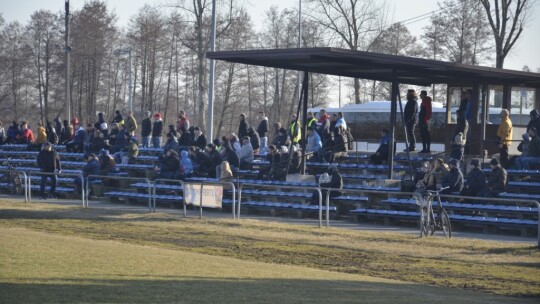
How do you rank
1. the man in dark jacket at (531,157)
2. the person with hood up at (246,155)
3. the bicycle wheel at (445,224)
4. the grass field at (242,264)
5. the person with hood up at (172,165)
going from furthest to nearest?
the person with hood up at (246,155) < the person with hood up at (172,165) < the man in dark jacket at (531,157) < the bicycle wheel at (445,224) < the grass field at (242,264)

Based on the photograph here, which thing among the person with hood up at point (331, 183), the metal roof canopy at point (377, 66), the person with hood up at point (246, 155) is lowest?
the person with hood up at point (331, 183)

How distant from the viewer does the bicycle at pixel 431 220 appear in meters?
22.7

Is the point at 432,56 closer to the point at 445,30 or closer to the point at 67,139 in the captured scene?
the point at 445,30

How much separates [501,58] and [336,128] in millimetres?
18704

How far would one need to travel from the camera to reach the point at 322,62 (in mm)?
27250

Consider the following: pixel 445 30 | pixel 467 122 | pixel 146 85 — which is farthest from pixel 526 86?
pixel 146 85

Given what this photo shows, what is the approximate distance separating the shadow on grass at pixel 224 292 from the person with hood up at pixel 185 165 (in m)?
17.3

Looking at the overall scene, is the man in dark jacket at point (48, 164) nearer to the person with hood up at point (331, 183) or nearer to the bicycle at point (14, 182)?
the bicycle at point (14, 182)

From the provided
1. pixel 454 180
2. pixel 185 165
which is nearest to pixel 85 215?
pixel 185 165

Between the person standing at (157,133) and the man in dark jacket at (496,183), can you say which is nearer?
the man in dark jacket at (496,183)

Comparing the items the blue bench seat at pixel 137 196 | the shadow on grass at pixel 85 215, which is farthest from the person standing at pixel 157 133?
the shadow on grass at pixel 85 215

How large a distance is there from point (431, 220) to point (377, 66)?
20.9ft

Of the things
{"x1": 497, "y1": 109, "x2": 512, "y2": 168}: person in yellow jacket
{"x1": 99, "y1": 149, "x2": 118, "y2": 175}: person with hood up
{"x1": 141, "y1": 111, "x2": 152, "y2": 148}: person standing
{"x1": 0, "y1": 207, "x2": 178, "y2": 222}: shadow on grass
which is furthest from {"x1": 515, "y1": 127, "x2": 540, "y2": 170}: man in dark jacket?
{"x1": 141, "y1": 111, "x2": 152, "y2": 148}: person standing

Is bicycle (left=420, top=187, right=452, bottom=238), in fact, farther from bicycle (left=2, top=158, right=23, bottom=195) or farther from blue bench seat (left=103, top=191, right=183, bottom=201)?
bicycle (left=2, top=158, right=23, bottom=195)
